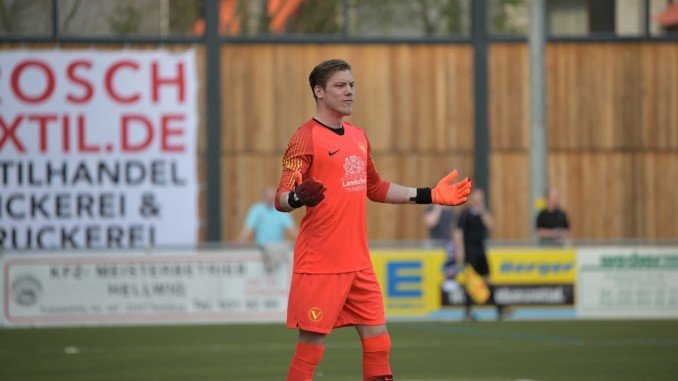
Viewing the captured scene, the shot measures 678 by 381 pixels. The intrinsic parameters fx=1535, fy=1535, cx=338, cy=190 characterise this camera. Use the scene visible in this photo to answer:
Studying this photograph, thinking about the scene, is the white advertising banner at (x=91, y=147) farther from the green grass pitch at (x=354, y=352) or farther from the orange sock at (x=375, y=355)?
the orange sock at (x=375, y=355)

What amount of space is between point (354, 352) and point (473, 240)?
18.5 ft

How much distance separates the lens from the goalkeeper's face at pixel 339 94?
8.72 m

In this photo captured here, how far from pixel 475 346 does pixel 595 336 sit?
2.25 meters

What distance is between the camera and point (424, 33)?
95.2ft

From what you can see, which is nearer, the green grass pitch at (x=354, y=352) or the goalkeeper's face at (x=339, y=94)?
the goalkeeper's face at (x=339, y=94)

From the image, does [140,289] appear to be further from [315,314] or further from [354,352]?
[315,314]

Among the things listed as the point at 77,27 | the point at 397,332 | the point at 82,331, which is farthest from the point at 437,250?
the point at 77,27

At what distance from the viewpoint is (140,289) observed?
72.3 ft

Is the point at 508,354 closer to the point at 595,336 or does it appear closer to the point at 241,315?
the point at 595,336

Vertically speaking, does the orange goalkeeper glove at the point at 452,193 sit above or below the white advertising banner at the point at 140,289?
above

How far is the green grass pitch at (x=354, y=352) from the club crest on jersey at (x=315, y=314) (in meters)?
4.91

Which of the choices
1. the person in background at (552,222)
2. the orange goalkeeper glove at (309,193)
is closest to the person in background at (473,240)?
the person in background at (552,222)

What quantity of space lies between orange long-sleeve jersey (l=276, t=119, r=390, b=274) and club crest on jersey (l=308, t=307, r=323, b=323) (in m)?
0.22

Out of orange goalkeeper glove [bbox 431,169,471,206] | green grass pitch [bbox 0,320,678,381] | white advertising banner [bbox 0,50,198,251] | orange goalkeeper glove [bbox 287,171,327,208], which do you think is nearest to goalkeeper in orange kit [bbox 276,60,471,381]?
orange goalkeeper glove [bbox 287,171,327,208]
